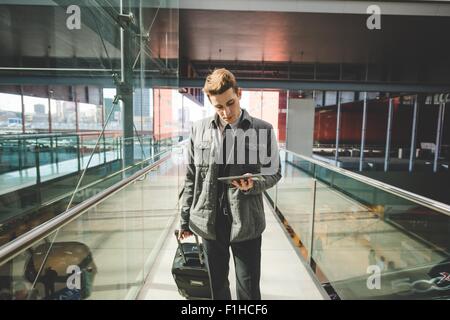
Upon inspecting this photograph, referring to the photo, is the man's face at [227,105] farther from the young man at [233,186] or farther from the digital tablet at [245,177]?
the digital tablet at [245,177]

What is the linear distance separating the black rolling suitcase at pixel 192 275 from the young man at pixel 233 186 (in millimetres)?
563

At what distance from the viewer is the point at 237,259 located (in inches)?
58.5

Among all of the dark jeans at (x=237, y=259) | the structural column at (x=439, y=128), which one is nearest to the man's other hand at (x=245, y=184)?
the dark jeans at (x=237, y=259)

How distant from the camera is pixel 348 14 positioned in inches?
219

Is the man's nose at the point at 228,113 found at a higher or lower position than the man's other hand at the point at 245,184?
higher

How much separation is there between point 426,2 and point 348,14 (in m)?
1.34

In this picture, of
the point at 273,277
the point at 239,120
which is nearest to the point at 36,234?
the point at 239,120

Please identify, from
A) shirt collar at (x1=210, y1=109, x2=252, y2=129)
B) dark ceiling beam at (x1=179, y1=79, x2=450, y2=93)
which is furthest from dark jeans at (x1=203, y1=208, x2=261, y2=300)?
dark ceiling beam at (x1=179, y1=79, x2=450, y2=93)

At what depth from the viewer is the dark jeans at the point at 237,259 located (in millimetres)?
1466

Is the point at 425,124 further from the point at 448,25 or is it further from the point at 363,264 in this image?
the point at 363,264

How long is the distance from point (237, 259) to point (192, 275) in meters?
0.71

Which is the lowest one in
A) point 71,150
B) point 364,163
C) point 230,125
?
point 364,163

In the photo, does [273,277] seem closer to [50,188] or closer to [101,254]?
[101,254]
